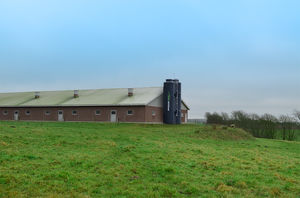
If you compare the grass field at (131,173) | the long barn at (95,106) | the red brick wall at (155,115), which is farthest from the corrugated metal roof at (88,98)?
the grass field at (131,173)

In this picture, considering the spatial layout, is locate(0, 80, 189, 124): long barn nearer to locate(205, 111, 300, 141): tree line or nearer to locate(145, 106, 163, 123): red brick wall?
locate(145, 106, 163, 123): red brick wall

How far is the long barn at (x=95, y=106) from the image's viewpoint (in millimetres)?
43250

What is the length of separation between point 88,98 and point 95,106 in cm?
480

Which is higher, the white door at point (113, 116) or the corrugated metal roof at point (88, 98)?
the corrugated metal roof at point (88, 98)

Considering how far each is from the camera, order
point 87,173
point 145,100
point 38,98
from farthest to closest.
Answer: point 38,98, point 145,100, point 87,173

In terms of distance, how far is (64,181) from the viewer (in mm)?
10273

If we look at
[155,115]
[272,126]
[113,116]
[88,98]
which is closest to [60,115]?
[88,98]

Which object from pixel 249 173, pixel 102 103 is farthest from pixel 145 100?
pixel 249 173

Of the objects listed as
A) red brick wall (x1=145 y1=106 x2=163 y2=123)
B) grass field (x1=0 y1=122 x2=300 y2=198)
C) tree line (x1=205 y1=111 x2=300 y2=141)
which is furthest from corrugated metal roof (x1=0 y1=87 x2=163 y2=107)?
grass field (x1=0 y1=122 x2=300 y2=198)

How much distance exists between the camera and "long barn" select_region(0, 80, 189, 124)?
4325cm

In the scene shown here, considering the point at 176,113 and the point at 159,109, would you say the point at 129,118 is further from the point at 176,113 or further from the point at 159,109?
the point at 176,113

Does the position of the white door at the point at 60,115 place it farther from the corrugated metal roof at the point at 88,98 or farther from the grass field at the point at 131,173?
the grass field at the point at 131,173

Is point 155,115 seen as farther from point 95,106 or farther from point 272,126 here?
point 272,126

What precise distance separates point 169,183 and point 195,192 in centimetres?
121
